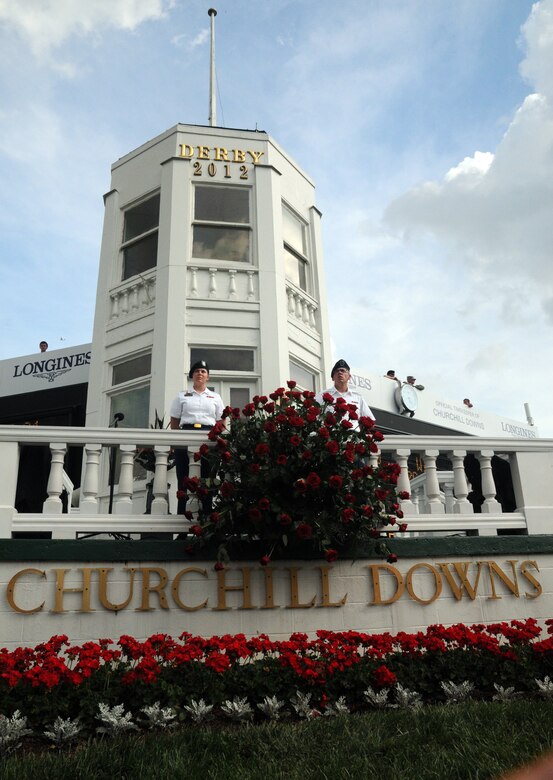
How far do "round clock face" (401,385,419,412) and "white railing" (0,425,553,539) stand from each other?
10.9 m

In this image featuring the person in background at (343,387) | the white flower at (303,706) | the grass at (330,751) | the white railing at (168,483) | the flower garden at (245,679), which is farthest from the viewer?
the person in background at (343,387)

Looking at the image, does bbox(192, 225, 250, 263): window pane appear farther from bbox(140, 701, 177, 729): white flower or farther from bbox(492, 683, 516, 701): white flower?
bbox(140, 701, 177, 729): white flower

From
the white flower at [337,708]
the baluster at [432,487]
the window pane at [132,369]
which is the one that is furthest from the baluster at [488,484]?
the window pane at [132,369]

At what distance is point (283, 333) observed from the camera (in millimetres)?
11742

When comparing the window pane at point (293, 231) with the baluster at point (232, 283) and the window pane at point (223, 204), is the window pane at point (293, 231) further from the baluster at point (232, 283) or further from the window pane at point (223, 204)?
the baluster at point (232, 283)

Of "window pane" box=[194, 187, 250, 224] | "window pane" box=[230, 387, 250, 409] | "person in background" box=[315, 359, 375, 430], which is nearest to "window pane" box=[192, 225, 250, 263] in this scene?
"window pane" box=[194, 187, 250, 224]

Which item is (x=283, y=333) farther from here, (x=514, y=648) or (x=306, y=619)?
(x=514, y=648)

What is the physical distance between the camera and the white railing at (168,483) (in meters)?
5.75

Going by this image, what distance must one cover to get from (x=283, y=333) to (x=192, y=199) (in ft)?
9.77

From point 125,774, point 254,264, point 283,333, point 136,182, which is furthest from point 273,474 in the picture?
point 136,182

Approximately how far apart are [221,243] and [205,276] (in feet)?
2.73

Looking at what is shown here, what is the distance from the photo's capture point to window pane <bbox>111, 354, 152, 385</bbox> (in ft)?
38.2

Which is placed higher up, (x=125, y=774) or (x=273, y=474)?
(x=273, y=474)

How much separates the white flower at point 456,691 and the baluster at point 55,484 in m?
3.24
